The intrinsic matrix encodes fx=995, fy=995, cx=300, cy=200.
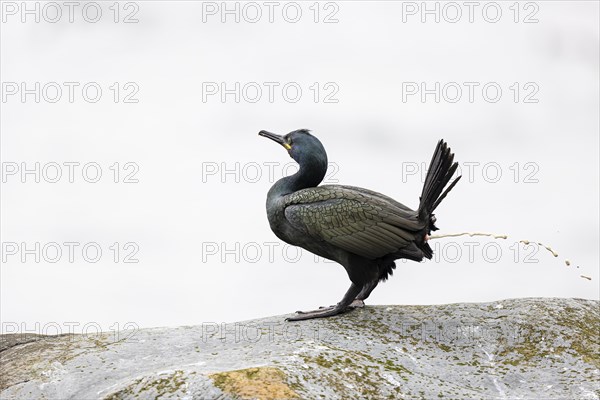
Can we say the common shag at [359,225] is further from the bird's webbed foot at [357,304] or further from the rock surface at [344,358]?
the rock surface at [344,358]

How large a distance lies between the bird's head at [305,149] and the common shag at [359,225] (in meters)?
0.03

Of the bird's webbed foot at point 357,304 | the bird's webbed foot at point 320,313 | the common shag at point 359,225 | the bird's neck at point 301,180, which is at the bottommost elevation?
the bird's webbed foot at point 320,313

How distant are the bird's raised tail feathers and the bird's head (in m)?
1.22

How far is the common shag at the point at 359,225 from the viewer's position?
9.95 m

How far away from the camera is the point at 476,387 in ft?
28.2

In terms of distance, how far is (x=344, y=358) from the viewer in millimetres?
8398

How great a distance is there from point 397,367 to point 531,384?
4.03 ft

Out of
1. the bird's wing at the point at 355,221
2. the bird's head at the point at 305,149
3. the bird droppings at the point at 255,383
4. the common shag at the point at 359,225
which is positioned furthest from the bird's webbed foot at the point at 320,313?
the bird droppings at the point at 255,383

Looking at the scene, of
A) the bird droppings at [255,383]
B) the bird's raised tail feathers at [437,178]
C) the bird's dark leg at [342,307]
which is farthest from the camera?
the bird's dark leg at [342,307]

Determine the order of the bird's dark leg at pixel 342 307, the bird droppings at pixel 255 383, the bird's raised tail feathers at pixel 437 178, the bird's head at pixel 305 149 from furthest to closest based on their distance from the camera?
the bird's head at pixel 305 149
the bird's dark leg at pixel 342 307
the bird's raised tail feathers at pixel 437 178
the bird droppings at pixel 255 383

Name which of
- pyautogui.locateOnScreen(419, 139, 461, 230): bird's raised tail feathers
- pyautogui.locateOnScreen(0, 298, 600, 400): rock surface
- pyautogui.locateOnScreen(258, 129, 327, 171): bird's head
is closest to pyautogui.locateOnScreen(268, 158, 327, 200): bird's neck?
pyautogui.locateOnScreen(258, 129, 327, 171): bird's head

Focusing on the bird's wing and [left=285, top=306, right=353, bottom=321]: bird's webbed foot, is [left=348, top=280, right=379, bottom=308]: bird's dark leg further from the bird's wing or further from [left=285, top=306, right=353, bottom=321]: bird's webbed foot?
the bird's wing

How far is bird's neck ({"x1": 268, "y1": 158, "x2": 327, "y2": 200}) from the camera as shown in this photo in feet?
34.7

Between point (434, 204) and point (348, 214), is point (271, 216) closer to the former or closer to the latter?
point (348, 214)
